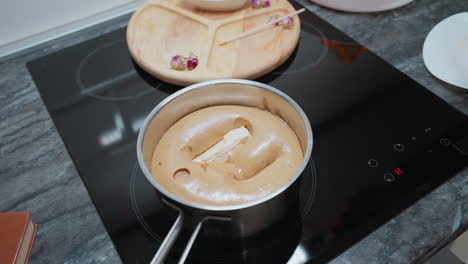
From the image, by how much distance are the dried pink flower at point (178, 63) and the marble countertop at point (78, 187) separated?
11.2 inches

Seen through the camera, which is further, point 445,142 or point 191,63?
point 191,63

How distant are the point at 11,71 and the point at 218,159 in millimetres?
633

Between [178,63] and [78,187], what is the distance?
332 mm

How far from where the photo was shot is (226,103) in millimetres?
720

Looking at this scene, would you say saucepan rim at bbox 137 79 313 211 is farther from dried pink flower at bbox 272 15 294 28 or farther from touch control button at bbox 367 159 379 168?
dried pink flower at bbox 272 15 294 28

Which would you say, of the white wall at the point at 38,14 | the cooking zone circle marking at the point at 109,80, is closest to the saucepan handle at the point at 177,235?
the cooking zone circle marking at the point at 109,80

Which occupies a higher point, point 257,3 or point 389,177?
point 257,3

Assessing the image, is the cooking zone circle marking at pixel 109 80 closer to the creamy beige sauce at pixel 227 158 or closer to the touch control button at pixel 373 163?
the creamy beige sauce at pixel 227 158

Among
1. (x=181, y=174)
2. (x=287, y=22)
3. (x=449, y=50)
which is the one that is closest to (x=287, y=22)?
(x=287, y=22)

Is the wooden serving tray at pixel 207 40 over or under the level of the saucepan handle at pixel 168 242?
under

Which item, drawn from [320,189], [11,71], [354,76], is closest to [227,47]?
[354,76]

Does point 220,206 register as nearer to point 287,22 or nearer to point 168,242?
point 168,242

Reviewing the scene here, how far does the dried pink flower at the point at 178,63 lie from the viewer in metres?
0.84

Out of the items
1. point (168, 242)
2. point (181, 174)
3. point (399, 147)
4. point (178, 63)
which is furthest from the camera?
point (178, 63)
